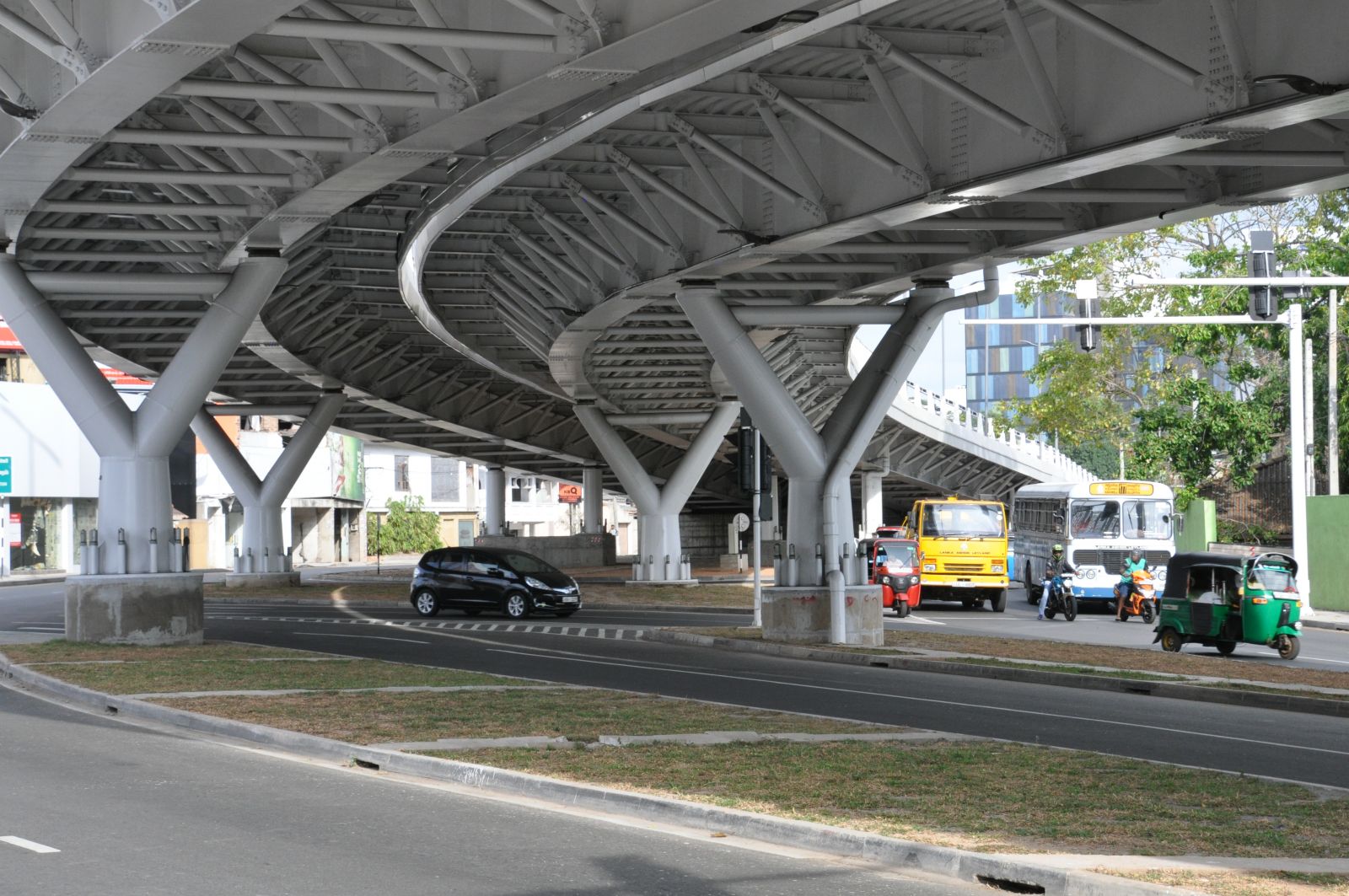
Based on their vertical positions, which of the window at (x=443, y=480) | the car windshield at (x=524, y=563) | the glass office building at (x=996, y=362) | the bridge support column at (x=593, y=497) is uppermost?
the glass office building at (x=996, y=362)

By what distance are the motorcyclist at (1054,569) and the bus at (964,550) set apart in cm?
119

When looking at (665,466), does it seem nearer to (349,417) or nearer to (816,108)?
(349,417)

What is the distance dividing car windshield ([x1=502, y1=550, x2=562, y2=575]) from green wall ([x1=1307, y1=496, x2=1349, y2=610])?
61.5 ft

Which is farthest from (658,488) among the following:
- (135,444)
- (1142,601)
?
(135,444)

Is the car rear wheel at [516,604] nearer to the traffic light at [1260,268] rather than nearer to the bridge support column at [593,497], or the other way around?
the traffic light at [1260,268]

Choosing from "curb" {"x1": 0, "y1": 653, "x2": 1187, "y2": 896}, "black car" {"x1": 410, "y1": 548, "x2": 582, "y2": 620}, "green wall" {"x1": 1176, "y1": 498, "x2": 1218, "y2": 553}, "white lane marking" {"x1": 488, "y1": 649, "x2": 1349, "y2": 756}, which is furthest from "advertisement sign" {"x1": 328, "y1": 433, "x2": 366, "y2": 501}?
"curb" {"x1": 0, "y1": 653, "x2": 1187, "y2": 896}

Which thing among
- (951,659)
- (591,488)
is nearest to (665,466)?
(591,488)

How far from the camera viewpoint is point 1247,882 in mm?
8109

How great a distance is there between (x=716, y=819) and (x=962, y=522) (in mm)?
31946

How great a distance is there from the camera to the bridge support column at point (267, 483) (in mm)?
54969

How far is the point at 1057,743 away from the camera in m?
14.6

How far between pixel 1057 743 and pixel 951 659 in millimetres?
8989

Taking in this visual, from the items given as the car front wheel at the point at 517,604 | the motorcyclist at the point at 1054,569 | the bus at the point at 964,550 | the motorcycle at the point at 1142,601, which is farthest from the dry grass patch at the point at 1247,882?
the bus at the point at 964,550

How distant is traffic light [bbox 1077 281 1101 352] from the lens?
29.9 meters
